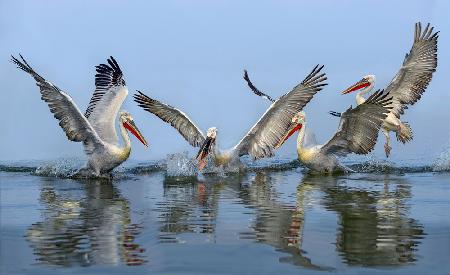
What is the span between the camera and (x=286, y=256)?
6.27m

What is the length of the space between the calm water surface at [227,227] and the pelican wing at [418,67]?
3455mm

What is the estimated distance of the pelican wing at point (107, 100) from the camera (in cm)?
1441

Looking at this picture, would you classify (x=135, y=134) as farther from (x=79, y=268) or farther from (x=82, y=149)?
(x=79, y=268)

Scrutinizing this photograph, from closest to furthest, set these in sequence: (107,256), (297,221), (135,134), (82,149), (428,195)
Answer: (107,256), (297,221), (428,195), (82,149), (135,134)

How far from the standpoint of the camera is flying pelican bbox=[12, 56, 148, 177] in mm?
12969

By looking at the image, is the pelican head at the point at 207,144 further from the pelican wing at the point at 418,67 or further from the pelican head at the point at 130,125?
the pelican wing at the point at 418,67

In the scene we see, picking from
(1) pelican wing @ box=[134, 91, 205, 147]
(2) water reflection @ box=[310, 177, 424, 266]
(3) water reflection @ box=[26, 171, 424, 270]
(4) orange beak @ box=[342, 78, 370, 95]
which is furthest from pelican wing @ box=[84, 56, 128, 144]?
(4) orange beak @ box=[342, 78, 370, 95]

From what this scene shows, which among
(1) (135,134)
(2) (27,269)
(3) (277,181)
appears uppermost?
(1) (135,134)

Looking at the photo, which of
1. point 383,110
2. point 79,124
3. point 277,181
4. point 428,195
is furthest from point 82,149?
point 428,195

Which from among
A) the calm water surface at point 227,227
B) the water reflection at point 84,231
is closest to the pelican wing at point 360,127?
the calm water surface at point 227,227

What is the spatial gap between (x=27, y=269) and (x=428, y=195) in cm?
Result: 660

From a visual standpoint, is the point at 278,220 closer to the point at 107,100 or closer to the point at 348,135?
the point at 348,135

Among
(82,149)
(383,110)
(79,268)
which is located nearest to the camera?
(79,268)

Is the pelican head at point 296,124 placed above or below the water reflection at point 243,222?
above
